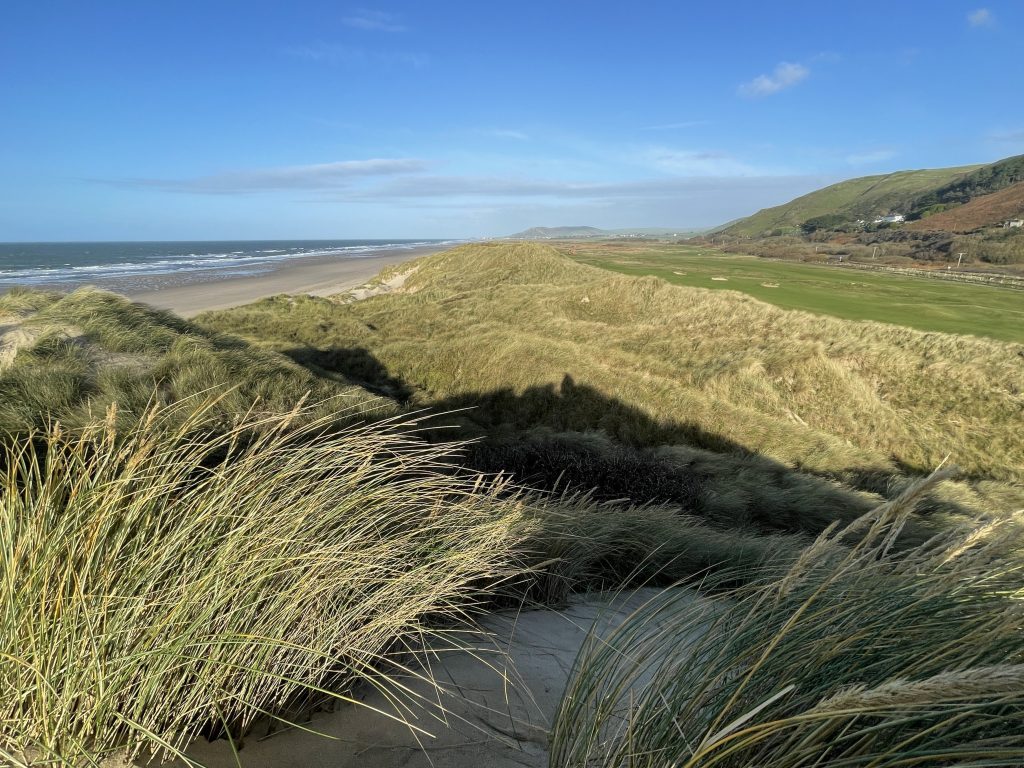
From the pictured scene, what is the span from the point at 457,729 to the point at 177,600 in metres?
1.10

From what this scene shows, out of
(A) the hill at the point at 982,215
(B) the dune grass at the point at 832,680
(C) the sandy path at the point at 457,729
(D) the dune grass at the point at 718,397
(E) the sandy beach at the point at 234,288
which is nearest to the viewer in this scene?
(B) the dune grass at the point at 832,680

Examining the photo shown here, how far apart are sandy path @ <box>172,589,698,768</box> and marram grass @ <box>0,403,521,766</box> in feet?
0.37

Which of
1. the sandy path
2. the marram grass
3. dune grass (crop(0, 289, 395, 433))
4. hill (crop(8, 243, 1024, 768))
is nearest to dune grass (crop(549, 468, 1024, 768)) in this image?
hill (crop(8, 243, 1024, 768))

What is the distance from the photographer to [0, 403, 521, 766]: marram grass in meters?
Result: 1.50

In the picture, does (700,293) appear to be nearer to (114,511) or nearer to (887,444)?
(887,444)

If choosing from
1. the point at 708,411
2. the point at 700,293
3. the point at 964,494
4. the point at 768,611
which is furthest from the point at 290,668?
the point at 700,293

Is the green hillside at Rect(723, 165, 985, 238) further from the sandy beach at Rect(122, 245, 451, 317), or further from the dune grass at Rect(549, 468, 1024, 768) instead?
the dune grass at Rect(549, 468, 1024, 768)

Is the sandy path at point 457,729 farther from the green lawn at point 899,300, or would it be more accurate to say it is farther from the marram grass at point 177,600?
the green lawn at point 899,300

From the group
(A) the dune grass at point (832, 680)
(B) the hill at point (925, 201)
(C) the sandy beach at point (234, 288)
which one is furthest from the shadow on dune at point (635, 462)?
(B) the hill at point (925, 201)

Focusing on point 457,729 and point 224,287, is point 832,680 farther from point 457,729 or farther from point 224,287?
point 224,287

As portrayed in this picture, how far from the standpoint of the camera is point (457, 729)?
2002 mm

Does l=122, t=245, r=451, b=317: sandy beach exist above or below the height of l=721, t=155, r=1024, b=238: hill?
below

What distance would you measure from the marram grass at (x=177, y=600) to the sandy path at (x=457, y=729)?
0.37ft

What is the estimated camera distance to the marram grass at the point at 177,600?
4.93 ft
